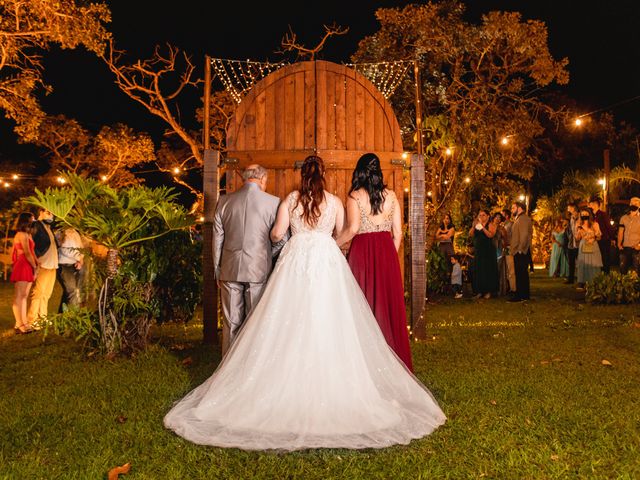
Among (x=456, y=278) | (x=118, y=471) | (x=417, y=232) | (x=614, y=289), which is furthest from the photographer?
(x=456, y=278)

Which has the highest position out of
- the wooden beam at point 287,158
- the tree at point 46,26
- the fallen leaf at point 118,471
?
the tree at point 46,26

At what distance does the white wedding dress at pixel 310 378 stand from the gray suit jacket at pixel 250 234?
0.65 m

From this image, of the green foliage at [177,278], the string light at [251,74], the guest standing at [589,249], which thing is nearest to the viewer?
the green foliage at [177,278]

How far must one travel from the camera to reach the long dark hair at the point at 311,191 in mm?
5453

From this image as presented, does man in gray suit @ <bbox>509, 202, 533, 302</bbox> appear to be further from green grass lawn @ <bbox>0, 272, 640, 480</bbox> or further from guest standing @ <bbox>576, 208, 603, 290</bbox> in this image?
green grass lawn @ <bbox>0, 272, 640, 480</bbox>

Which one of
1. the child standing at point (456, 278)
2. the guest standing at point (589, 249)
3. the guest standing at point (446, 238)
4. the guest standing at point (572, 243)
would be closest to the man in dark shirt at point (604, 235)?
the guest standing at point (589, 249)

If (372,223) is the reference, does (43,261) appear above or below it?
below

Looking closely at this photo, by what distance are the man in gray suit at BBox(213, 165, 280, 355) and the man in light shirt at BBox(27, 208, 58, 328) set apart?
4935 millimetres

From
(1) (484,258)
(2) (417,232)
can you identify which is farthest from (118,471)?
(1) (484,258)

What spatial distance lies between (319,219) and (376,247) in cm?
89

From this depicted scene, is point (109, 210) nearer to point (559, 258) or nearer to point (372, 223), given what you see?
point (372, 223)

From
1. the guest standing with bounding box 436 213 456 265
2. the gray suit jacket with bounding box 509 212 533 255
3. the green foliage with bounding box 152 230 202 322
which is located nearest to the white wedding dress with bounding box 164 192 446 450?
the green foliage with bounding box 152 230 202 322

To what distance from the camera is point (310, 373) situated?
15.8ft

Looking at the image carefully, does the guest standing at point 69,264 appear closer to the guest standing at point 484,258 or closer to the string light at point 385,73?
the string light at point 385,73
